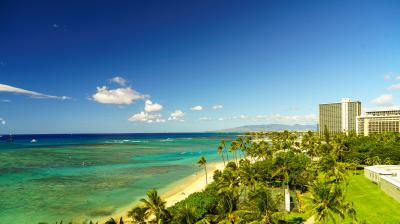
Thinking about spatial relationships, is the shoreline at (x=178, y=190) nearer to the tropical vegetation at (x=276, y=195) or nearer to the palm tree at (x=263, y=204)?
the tropical vegetation at (x=276, y=195)

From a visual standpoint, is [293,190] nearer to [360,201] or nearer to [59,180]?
[360,201]

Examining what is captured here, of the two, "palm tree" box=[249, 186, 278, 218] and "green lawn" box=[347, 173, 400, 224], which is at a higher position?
"palm tree" box=[249, 186, 278, 218]

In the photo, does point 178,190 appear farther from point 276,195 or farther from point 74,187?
point 276,195

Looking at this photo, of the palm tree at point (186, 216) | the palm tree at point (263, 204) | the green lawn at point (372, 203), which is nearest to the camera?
the palm tree at point (186, 216)

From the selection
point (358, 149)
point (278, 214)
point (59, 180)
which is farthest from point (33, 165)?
point (358, 149)

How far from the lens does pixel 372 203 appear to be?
56.0 metres

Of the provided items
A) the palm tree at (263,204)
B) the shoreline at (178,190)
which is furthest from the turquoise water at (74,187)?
the palm tree at (263,204)

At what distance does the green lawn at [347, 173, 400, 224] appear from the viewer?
48469 millimetres

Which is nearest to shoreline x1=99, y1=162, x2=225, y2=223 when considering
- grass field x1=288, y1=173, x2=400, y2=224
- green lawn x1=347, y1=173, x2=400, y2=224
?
grass field x1=288, y1=173, x2=400, y2=224

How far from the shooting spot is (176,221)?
36.9 meters

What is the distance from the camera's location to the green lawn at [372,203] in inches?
1908

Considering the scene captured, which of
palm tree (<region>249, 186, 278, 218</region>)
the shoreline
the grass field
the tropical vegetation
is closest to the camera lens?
palm tree (<region>249, 186, 278, 218</region>)

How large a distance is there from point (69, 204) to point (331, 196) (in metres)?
55.5

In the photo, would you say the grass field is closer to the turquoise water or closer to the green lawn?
the green lawn
